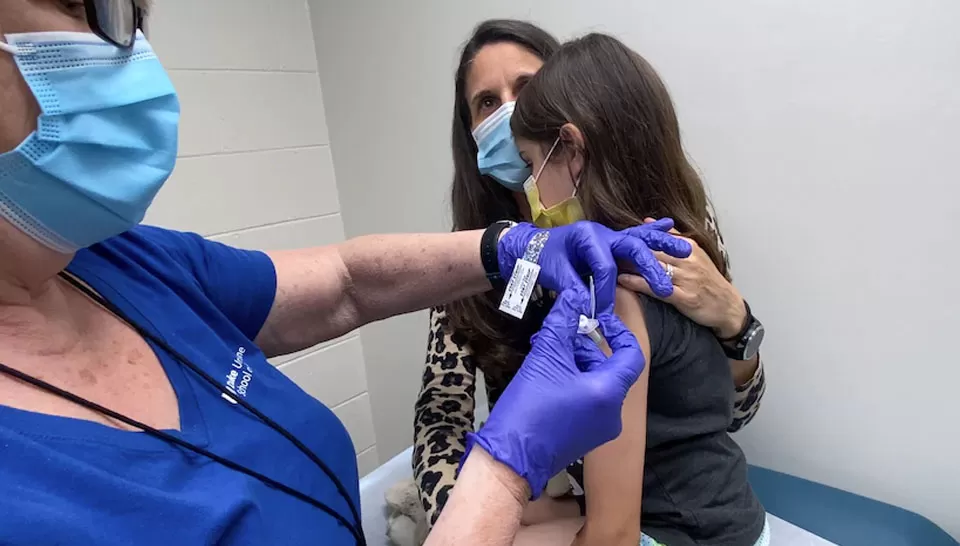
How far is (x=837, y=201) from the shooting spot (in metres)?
1.43

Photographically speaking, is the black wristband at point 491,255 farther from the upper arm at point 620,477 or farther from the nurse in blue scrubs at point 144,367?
the upper arm at point 620,477

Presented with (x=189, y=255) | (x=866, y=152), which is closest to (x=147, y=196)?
(x=189, y=255)

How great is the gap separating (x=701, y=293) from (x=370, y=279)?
0.58m

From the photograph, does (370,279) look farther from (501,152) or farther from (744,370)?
(744,370)

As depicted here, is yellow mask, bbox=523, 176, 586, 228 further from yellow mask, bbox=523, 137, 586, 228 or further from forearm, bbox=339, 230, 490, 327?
forearm, bbox=339, 230, 490, 327

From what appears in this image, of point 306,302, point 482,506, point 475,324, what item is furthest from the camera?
point 475,324

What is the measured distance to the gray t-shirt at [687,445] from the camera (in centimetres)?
107

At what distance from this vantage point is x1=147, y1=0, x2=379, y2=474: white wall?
78.4 inches

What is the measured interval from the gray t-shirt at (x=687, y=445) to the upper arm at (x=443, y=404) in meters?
0.47

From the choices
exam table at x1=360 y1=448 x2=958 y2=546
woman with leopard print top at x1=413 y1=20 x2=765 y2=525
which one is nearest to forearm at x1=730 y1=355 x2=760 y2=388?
woman with leopard print top at x1=413 y1=20 x2=765 y2=525

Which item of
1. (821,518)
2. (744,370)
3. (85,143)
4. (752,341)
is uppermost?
(85,143)

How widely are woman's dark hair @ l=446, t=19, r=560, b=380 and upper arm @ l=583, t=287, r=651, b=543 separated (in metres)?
0.42

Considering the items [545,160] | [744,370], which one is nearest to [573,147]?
[545,160]

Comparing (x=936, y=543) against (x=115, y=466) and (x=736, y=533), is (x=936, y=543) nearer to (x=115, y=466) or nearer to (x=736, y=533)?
(x=736, y=533)
